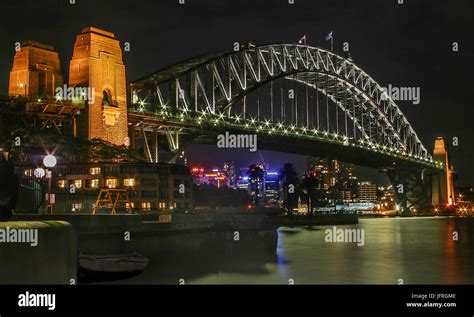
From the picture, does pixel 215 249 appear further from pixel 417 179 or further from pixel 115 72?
pixel 417 179

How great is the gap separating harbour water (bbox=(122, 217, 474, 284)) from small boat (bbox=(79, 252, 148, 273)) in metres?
1.01

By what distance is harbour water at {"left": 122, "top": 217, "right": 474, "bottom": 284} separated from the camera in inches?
1346

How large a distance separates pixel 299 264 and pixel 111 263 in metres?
20.5

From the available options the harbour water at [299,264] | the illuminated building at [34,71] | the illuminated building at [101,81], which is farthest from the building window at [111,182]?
the harbour water at [299,264]

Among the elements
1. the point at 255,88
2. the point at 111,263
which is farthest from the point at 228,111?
the point at 111,263

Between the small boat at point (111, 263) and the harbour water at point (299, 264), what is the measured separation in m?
1.01

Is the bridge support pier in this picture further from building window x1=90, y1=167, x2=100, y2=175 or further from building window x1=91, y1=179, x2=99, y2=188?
building window x1=91, y1=179, x2=99, y2=188

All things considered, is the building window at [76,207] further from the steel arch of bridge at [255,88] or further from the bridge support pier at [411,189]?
the bridge support pier at [411,189]

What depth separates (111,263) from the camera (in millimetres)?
24516

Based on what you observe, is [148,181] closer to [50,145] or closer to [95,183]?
[95,183]

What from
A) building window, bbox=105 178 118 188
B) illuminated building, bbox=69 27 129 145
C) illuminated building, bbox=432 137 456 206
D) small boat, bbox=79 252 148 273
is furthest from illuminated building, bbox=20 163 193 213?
illuminated building, bbox=432 137 456 206

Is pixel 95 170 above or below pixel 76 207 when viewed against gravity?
above

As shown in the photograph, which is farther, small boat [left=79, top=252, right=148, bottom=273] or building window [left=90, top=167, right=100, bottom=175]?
building window [left=90, top=167, right=100, bottom=175]
